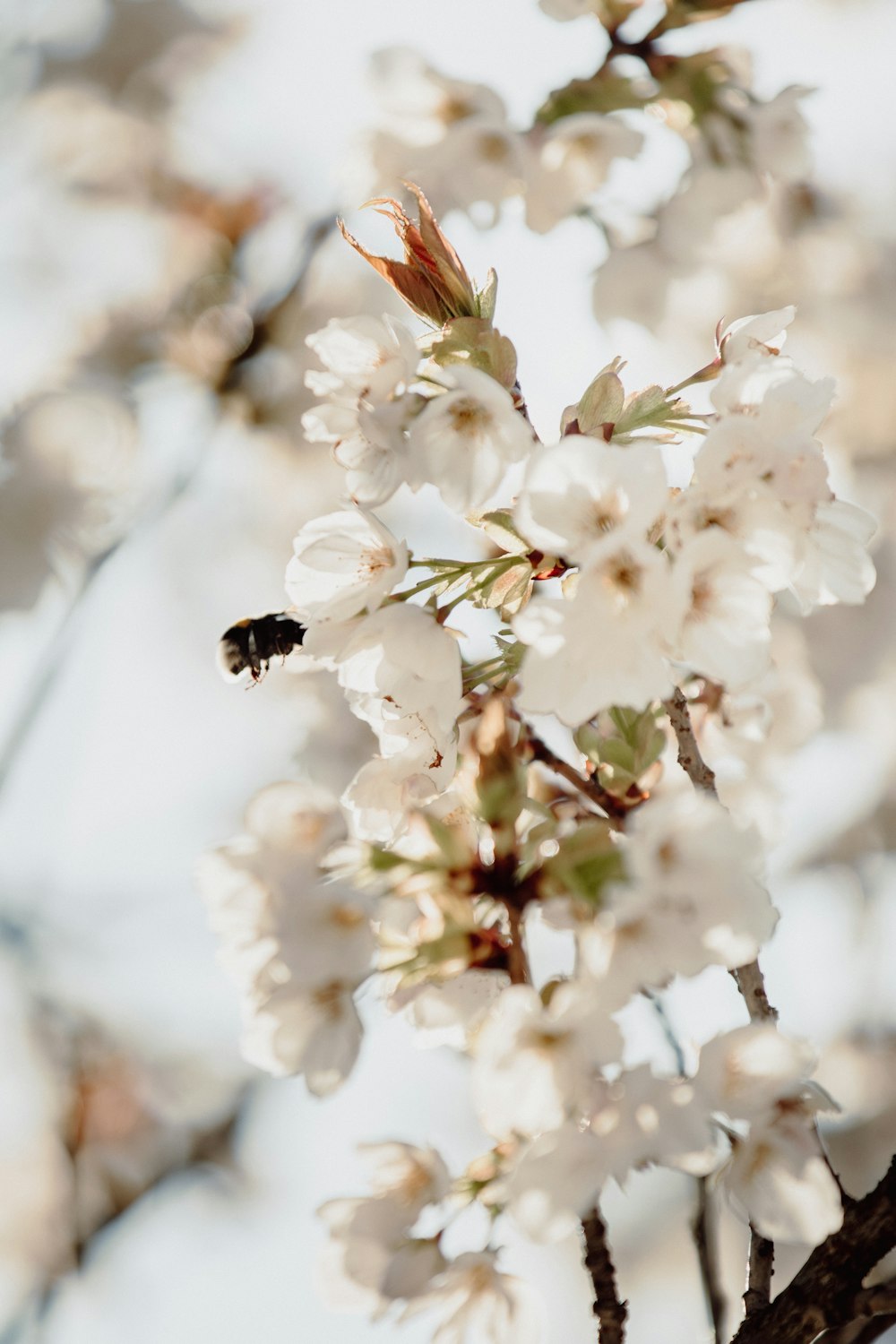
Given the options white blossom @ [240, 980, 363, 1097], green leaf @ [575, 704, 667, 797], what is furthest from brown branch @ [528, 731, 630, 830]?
white blossom @ [240, 980, 363, 1097]

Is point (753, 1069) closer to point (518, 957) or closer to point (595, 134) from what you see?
point (518, 957)

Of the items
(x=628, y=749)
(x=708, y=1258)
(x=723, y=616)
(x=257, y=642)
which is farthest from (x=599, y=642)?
(x=708, y=1258)

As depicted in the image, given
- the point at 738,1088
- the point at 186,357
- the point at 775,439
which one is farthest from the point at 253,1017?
the point at 186,357

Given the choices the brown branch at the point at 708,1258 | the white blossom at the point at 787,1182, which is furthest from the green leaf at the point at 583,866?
the brown branch at the point at 708,1258

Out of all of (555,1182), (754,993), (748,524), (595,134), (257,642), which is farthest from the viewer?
(595,134)

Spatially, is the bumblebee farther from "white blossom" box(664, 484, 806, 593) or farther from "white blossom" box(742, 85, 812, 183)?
"white blossom" box(742, 85, 812, 183)

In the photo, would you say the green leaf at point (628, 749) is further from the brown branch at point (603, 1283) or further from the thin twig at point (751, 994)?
the brown branch at point (603, 1283)

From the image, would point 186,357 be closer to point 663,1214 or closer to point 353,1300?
point 353,1300
